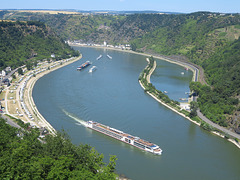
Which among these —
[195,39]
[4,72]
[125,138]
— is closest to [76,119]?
[125,138]

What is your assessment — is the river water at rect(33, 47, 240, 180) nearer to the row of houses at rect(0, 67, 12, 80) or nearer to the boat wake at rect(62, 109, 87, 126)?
the boat wake at rect(62, 109, 87, 126)

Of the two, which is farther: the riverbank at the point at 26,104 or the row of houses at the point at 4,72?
the row of houses at the point at 4,72

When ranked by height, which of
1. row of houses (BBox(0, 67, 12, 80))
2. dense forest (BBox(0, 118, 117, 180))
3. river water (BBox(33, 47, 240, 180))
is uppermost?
dense forest (BBox(0, 118, 117, 180))

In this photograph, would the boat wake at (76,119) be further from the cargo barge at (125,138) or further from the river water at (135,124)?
the cargo barge at (125,138)

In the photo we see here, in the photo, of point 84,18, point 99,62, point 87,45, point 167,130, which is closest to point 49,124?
point 167,130

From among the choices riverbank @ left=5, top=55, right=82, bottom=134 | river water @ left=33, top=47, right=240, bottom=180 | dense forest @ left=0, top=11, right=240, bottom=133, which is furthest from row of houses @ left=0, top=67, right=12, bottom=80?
dense forest @ left=0, top=11, right=240, bottom=133

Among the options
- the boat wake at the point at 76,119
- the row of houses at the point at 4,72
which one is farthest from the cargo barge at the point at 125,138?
the row of houses at the point at 4,72

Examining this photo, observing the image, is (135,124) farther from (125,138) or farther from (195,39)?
(195,39)

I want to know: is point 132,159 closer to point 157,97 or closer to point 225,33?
point 157,97
